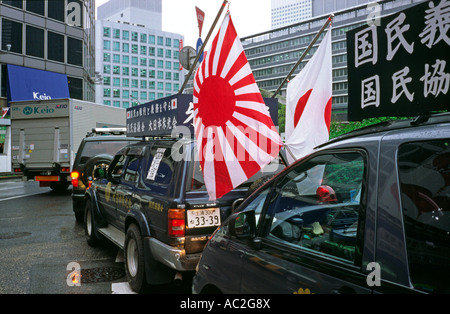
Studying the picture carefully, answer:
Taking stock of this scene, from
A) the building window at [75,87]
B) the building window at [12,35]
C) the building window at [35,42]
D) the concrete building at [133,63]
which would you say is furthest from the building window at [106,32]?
the building window at [12,35]

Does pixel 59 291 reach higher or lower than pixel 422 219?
lower

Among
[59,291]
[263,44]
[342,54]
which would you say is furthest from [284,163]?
[263,44]

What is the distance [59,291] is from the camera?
14.8 feet

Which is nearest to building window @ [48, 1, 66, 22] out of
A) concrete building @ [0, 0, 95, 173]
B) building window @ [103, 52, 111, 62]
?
concrete building @ [0, 0, 95, 173]

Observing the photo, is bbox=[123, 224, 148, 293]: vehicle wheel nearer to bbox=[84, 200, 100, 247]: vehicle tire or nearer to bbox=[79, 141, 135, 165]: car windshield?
bbox=[84, 200, 100, 247]: vehicle tire

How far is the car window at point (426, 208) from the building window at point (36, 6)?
116ft

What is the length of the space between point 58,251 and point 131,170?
2299 mm

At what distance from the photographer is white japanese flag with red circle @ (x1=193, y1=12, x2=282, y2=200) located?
3.07 meters

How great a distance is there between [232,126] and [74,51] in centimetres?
3600

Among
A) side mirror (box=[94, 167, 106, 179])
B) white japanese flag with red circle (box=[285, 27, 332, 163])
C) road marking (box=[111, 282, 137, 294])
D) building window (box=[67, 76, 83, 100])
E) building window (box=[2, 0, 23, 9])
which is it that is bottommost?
road marking (box=[111, 282, 137, 294])

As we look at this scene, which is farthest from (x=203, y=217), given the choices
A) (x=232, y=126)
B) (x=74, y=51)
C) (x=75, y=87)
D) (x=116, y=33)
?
(x=116, y=33)

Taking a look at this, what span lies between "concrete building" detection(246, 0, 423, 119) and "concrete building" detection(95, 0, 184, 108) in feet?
75.7
